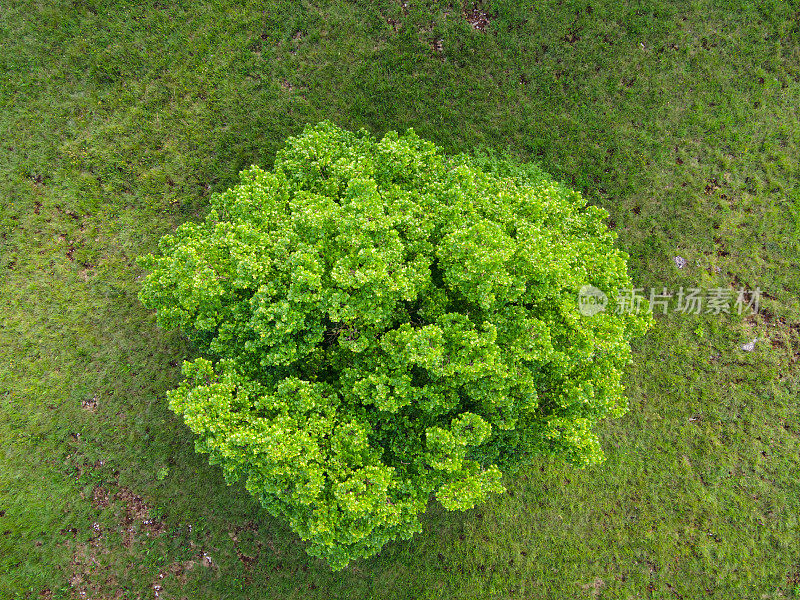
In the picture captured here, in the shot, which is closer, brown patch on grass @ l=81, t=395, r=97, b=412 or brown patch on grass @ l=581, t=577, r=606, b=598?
brown patch on grass @ l=81, t=395, r=97, b=412

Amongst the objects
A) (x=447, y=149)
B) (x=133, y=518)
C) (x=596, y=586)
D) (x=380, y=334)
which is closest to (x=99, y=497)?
(x=133, y=518)

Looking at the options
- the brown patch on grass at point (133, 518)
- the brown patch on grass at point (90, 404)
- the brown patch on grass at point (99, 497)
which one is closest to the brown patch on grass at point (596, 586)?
the brown patch on grass at point (133, 518)

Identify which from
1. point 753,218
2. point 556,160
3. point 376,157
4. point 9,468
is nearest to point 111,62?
point 376,157

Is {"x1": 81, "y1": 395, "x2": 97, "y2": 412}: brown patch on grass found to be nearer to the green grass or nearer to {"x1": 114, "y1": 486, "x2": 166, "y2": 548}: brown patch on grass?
the green grass

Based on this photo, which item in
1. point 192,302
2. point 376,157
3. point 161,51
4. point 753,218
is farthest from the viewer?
point 753,218

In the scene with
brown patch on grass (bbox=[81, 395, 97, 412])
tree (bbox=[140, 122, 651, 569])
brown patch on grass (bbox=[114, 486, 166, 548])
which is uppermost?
tree (bbox=[140, 122, 651, 569])

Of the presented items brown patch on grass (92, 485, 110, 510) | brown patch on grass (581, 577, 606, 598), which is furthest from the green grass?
brown patch on grass (581, 577, 606, 598)

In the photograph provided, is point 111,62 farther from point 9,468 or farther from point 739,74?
point 739,74
